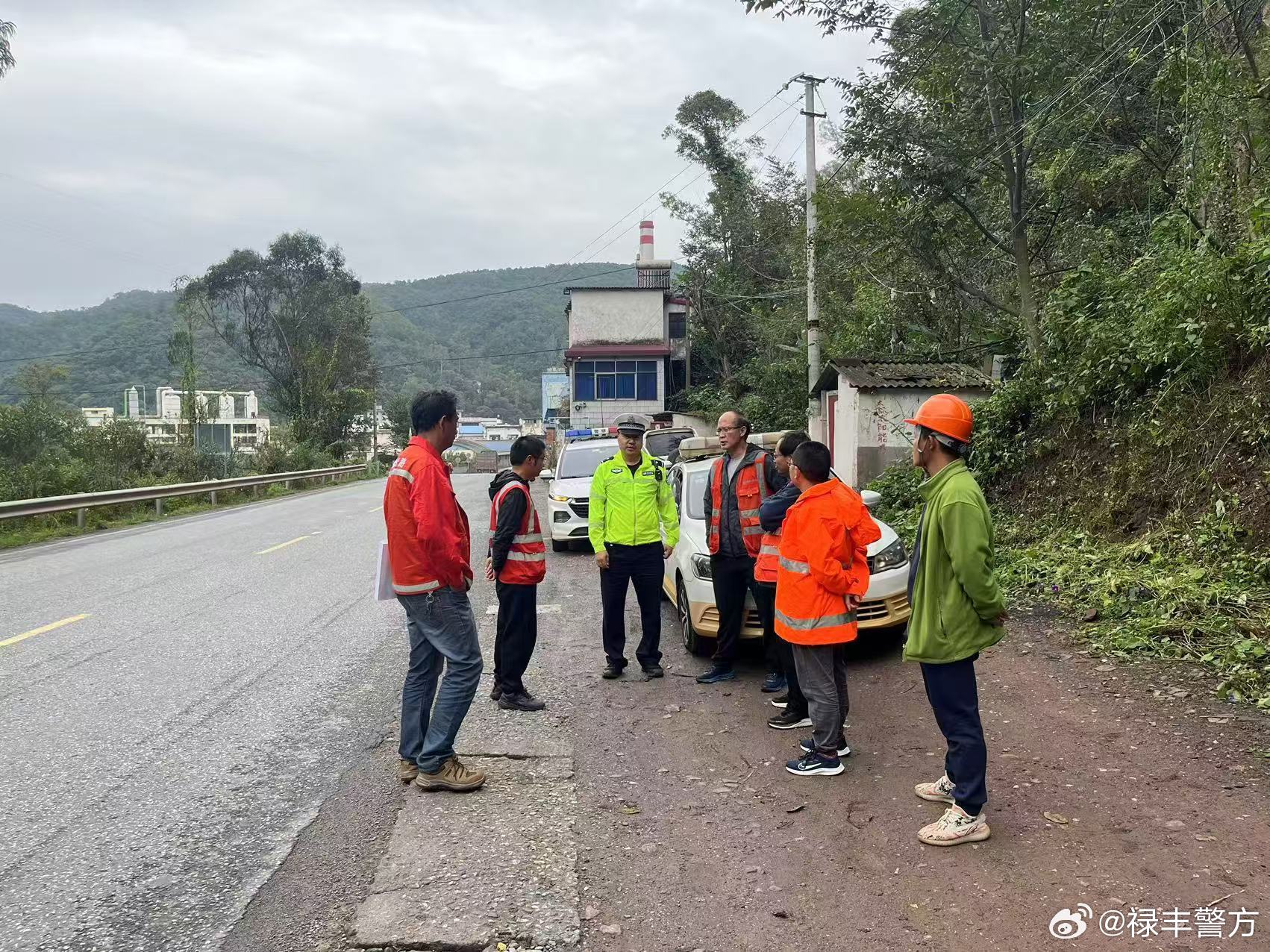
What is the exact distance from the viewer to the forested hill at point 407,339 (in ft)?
242

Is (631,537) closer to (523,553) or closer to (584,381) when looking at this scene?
(523,553)

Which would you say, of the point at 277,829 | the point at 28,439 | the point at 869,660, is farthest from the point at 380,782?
the point at 28,439

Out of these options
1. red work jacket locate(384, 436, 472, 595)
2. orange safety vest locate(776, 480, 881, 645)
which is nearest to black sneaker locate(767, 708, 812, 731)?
orange safety vest locate(776, 480, 881, 645)

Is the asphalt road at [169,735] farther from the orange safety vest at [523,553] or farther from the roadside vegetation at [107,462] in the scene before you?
the roadside vegetation at [107,462]

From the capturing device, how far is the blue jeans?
4.66 meters

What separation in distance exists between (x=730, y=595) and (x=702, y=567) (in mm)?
892

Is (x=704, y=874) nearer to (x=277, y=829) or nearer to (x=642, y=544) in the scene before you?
(x=277, y=829)

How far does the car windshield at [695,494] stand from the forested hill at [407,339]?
155ft

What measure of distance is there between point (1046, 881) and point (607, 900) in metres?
1.68

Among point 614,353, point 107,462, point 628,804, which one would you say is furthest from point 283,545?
point 614,353

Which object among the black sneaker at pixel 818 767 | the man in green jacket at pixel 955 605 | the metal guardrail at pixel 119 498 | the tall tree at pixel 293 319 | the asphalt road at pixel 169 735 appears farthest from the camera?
the tall tree at pixel 293 319

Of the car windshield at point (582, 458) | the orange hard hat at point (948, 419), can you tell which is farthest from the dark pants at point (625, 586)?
the car windshield at point (582, 458)

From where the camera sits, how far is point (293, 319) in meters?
62.1

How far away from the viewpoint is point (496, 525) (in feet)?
20.2
